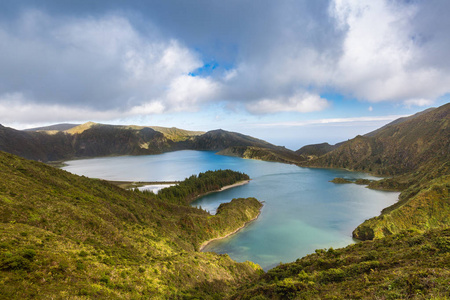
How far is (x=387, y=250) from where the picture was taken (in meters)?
25.6

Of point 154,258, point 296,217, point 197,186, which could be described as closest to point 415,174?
point 296,217

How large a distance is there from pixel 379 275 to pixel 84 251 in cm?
2837

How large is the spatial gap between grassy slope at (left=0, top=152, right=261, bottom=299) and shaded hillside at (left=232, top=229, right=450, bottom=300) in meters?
10.0

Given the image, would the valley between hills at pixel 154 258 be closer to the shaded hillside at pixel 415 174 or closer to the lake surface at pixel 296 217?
the shaded hillside at pixel 415 174

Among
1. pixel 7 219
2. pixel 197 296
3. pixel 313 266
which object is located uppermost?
pixel 7 219

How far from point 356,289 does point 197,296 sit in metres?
18.8

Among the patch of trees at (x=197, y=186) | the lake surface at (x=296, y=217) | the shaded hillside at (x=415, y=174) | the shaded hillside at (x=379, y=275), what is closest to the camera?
the shaded hillside at (x=379, y=275)

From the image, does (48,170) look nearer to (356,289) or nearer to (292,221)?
(356,289)

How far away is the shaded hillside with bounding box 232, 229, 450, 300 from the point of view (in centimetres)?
1296

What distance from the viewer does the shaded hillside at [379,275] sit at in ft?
42.5

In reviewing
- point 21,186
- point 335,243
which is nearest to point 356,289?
point 21,186

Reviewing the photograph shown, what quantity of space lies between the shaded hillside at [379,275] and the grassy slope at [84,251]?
32.9 ft

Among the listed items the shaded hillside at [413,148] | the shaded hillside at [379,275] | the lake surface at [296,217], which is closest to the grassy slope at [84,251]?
the shaded hillside at [379,275]

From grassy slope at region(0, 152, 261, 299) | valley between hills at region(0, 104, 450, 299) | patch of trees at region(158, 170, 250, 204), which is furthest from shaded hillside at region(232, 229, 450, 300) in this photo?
patch of trees at region(158, 170, 250, 204)
